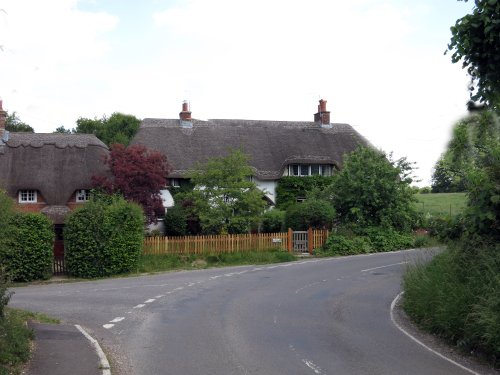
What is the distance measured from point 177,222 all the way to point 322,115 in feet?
63.1

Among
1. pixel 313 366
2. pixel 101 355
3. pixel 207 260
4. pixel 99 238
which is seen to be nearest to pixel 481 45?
pixel 313 366

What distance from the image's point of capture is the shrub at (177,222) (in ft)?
125

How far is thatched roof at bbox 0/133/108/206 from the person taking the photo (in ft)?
125

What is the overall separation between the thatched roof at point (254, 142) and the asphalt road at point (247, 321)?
20.7 m

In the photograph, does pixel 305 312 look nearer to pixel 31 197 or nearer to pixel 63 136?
pixel 31 197

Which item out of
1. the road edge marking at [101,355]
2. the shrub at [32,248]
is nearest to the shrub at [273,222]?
the shrub at [32,248]

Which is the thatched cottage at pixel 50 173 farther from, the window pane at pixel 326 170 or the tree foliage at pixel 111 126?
the tree foliage at pixel 111 126

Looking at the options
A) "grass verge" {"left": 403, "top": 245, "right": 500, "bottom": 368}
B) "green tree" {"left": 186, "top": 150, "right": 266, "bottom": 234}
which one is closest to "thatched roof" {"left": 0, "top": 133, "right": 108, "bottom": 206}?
"green tree" {"left": 186, "top": 150, "right": 266, "bottom": 234}

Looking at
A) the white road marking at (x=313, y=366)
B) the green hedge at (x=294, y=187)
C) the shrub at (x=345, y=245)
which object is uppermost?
A: the green hedge at (x=294, y=187)

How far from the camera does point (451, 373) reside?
9.59m

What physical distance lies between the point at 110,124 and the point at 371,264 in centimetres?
4821

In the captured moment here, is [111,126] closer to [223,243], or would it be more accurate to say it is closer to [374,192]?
[223,243]

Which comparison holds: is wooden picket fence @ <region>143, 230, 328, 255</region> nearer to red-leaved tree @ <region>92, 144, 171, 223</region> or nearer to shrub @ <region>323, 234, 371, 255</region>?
shrub @ <region>323, 234, 371, 255</region>

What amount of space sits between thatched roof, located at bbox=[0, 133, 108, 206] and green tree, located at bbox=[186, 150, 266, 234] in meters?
7.78
